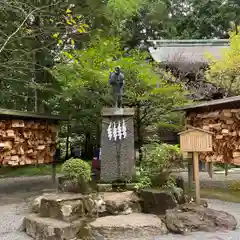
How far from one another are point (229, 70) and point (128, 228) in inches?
370

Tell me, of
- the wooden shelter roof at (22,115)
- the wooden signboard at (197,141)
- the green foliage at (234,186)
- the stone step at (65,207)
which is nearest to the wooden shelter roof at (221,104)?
the wooden signboard at (197,141)

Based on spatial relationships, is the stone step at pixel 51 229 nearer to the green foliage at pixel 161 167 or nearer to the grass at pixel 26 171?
the green foliage at pixel 161 167

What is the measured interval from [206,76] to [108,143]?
7.81 metres

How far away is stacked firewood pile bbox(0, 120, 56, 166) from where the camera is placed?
25.1 ft

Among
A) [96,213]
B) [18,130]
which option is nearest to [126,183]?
[96,213]

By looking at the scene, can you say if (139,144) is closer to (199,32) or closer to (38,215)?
(38,215)

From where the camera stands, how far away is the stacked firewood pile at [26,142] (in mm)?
7664

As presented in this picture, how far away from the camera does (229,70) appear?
1191cm

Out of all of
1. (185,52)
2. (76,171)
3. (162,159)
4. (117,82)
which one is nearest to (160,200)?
(162,159)

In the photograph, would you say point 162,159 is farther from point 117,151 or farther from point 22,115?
point 22,115

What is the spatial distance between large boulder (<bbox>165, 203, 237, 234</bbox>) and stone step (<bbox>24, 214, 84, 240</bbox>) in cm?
135

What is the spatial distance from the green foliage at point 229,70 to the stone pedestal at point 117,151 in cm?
661

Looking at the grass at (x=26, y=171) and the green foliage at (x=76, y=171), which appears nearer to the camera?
the green foliage at (x=76, y=171)

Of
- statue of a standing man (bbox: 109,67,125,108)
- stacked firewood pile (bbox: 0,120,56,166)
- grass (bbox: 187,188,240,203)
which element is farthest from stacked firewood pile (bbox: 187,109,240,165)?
stacked firewood pile (bbox: 0,120,56,166)
